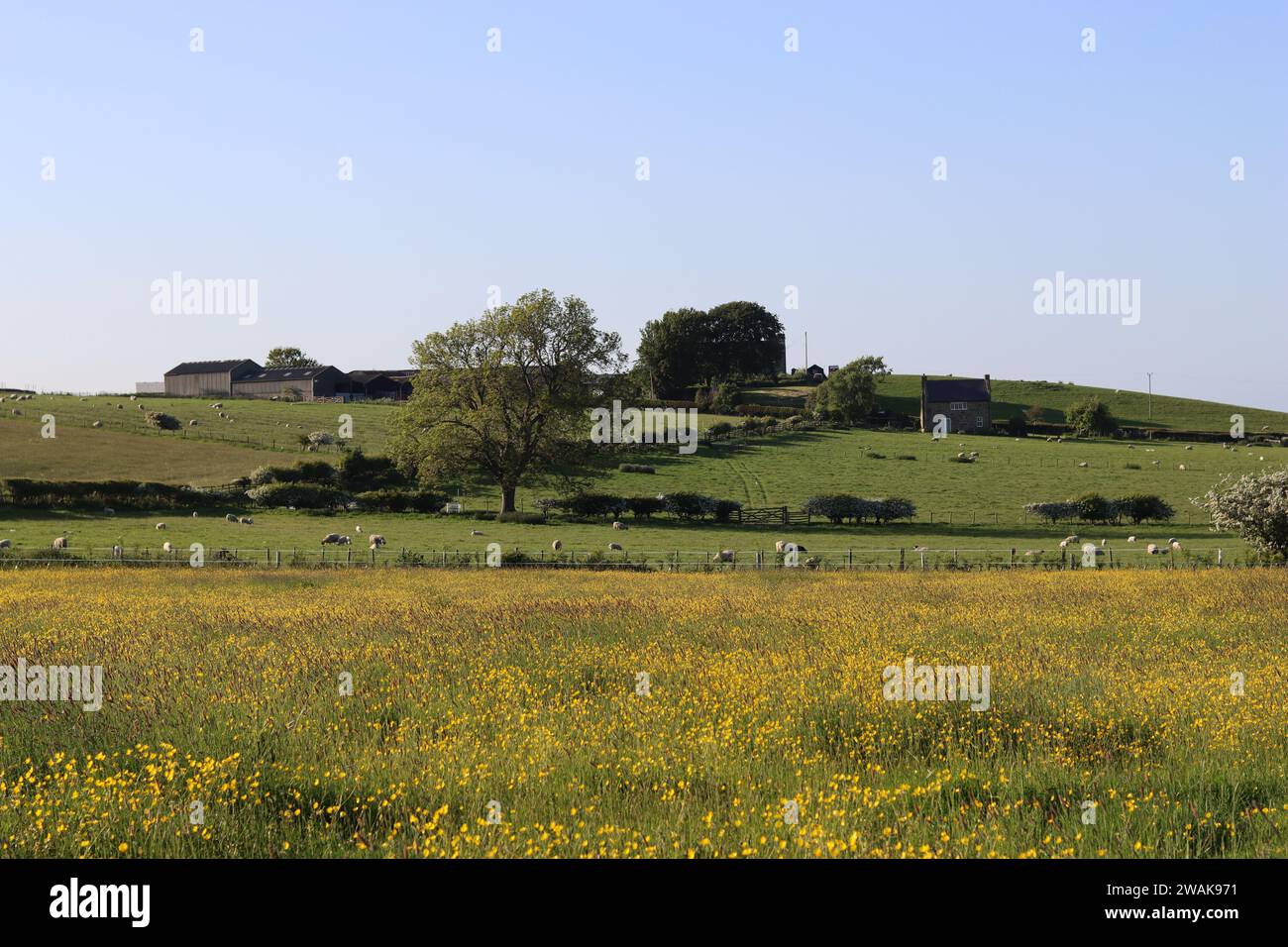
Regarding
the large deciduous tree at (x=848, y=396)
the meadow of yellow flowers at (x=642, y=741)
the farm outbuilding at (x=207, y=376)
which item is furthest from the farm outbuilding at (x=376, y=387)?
the meadow of yellow flowers at (x=642, y=741)

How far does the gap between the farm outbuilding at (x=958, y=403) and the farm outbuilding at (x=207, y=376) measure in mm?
86313

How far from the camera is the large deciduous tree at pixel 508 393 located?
64.6m

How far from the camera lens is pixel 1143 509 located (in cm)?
6475

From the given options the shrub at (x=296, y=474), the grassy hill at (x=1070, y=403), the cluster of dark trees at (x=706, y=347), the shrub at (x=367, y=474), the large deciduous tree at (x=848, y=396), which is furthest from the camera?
the cluster of dark trees at (x=706, y=347)

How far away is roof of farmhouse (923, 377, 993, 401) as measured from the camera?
129625mm

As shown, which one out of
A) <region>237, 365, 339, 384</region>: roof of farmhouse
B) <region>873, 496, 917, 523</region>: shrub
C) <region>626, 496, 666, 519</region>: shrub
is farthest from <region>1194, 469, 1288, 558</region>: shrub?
<region>237, 365, 339, 384</region>: roof of farmhouse

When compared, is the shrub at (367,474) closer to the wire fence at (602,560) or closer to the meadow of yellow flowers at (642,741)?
the wire fence at (602,560)

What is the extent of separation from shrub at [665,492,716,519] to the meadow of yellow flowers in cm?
4532

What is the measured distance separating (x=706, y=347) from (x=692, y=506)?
272ft

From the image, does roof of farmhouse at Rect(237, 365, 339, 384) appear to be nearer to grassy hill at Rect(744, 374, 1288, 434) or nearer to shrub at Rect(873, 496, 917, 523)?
grassy hill at Rect(744, 374, 1288, 434)

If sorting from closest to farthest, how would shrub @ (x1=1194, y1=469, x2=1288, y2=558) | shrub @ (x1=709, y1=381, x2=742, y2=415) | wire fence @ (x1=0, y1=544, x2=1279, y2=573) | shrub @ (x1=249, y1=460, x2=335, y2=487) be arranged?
wire fence @ (x1=0, y1=544, x2=1279, y2=573), shrub @ (x1=1194, y1=469, x2=1288, y2=558), shrub @ (x1=249, y1=460, x2=335, y2=487), shrub @ (x1=709, y1=381, x2=742, y2=415)

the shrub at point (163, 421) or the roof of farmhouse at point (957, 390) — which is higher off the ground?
the roof of farmhouse at point (957, 390)

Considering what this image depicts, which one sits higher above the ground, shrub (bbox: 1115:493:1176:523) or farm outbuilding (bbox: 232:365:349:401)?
farm outbuilding (bbox: 232:365:349:401)

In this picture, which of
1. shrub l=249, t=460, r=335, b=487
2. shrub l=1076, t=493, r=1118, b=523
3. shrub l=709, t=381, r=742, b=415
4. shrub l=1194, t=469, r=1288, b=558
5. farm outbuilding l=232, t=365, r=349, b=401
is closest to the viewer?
shrub l=1194, t=469, r=1288, b=558
